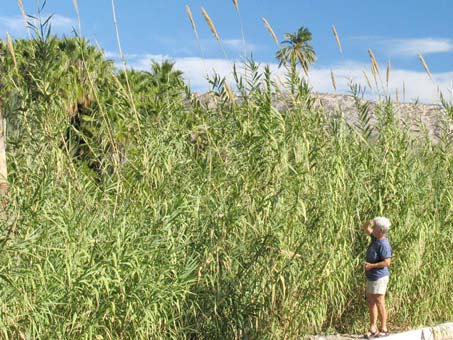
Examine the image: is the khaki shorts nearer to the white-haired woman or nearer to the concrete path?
the white-haired woman

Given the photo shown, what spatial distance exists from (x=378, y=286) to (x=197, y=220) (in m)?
2.59

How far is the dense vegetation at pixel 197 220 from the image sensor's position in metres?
7.11

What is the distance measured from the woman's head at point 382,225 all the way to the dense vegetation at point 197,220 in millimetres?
354

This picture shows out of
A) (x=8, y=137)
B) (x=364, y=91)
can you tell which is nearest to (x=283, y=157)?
(x=8, y=137)

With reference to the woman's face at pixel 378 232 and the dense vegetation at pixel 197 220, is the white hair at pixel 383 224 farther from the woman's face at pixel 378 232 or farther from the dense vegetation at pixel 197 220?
the dense vegetation at pixel 197 220

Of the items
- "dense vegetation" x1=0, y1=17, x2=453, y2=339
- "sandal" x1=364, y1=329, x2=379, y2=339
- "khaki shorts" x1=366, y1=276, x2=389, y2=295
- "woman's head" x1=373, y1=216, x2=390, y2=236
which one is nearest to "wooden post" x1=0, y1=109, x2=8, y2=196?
"dense vegetation" x1=0, y1=17, x2=453, y2=339

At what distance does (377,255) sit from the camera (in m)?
9.62

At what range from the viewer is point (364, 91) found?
1162cm

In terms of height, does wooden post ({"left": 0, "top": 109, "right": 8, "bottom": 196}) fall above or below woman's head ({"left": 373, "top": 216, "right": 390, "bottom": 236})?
above

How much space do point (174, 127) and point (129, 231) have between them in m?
2.06

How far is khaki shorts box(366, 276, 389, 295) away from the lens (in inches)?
378

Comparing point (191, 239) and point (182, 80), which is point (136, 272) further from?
point (182, 80)

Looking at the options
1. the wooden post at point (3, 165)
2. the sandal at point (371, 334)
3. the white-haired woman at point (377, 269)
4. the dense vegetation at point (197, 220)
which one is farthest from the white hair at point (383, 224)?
the wooden post at point (3, 165)

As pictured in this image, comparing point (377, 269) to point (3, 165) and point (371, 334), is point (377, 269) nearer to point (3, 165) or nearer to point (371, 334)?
point (371, 334)
